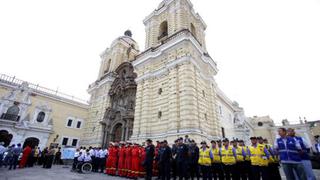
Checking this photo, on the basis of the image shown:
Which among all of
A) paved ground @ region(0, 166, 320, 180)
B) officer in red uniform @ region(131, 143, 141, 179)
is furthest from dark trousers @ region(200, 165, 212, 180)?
paved ground @ region(0, 166, 320, 180)

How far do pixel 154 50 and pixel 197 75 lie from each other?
600 cm

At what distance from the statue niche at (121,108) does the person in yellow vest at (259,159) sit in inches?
554

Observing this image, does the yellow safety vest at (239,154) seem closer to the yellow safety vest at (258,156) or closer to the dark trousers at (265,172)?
the yellow safety vest at (258,156)

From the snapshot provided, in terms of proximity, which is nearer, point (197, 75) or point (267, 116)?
point (197, 75)

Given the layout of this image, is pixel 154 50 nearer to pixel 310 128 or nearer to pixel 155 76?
pixel 155 76

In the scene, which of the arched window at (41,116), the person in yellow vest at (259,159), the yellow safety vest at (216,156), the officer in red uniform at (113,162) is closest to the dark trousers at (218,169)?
the yellow safety vest at (216,156)

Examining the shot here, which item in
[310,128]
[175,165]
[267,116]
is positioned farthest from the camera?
[267,116]

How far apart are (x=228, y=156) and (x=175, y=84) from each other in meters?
8.72

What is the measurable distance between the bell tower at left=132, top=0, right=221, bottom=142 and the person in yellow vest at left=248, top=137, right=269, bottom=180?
600 cm

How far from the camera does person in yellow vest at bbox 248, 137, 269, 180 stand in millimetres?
6543

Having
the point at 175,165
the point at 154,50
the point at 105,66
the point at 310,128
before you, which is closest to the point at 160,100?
the point at 154,50

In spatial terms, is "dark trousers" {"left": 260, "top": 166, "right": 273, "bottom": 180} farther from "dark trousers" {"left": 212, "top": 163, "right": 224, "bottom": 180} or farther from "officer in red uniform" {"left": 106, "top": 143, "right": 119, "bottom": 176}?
"officer in red uniform" {"left": 106, "top": 143, "right": 119, "bottom": 176}

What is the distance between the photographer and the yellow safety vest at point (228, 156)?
7.69 metres

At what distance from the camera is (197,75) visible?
1639 centimetres
